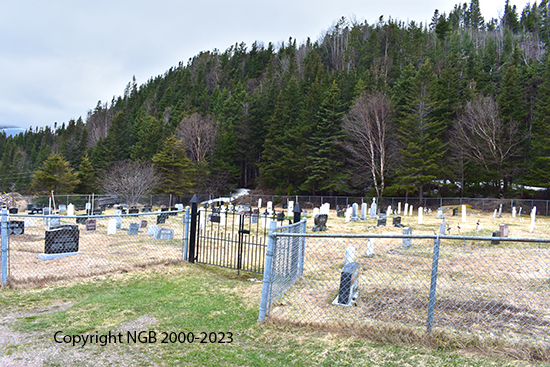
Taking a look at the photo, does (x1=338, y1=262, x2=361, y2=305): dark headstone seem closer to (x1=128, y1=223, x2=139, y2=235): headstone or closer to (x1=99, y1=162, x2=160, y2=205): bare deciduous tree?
(x1=128, y1=223, x2=139, y2=235): headstone

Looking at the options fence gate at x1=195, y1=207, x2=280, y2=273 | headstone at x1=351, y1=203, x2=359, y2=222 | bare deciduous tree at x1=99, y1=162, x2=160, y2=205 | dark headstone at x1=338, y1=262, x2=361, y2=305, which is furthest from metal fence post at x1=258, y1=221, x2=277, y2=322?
bare deciduous tree at x1=99, y1=162, x2=160, y2=205

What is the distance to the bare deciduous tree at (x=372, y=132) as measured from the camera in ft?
128

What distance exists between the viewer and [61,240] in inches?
396

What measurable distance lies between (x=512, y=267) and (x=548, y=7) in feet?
327

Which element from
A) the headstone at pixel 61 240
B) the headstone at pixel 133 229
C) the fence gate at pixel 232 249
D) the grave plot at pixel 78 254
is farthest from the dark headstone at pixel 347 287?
the headstone at pixel 133 229

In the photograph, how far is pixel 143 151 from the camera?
54406mm

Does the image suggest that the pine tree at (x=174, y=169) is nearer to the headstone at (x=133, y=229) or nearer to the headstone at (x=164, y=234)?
the headstone at (x=133, y=229)

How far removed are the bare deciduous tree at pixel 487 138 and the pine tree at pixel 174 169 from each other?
32.3 meters

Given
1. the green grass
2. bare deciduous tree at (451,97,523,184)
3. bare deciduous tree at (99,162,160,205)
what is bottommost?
the green grass

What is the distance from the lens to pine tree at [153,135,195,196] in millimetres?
42719

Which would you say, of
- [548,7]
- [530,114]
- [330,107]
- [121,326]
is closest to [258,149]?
[330,107]

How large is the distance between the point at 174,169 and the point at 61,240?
35.1 metres

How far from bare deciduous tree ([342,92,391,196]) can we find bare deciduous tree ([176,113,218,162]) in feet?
71.1

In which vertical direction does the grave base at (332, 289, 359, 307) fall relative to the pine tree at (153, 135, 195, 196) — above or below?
below
